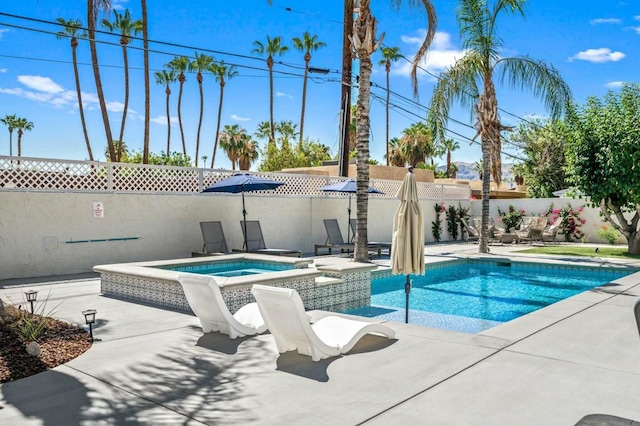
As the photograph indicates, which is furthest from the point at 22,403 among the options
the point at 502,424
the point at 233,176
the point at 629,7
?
the point at 629,7

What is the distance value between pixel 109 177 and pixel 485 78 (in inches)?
430

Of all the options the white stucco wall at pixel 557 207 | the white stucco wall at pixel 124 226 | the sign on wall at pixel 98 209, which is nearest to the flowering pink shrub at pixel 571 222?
the white stucco wall at pixel 557 207

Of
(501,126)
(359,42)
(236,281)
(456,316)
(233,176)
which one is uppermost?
(359,42)

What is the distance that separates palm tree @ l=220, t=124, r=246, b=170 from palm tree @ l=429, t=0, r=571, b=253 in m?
Result: 39.2

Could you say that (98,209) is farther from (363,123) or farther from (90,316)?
(90,316)

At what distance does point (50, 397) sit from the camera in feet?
13.2

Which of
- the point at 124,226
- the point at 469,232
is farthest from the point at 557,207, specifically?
the point at 124,226

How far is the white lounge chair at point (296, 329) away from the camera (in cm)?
482

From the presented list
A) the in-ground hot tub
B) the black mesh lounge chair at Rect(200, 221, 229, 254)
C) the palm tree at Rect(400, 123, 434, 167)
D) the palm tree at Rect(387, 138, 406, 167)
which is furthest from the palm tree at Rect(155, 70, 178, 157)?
the in-ground hot tub

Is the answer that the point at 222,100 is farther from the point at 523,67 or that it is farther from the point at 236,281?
the point at 236,281

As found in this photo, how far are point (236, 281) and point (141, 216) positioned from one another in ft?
22.7

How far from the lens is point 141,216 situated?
1317cm

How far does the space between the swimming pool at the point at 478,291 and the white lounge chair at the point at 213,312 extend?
2.84 m

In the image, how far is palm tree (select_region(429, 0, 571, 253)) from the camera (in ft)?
50.0
